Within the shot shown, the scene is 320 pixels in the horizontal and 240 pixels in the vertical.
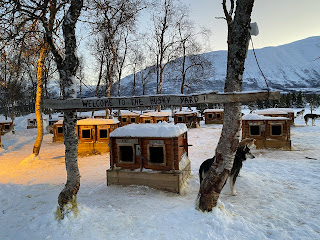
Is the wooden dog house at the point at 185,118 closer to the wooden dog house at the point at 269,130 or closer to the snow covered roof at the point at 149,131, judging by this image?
the wooden dog house at the point at 269,130

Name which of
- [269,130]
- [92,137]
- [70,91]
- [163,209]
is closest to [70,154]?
A: [70,91]

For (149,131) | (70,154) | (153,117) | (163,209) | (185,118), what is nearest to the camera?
(70,154)

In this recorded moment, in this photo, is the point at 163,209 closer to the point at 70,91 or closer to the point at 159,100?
the point at 159,100

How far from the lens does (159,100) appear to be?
196 inches

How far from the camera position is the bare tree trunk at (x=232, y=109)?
480 cm

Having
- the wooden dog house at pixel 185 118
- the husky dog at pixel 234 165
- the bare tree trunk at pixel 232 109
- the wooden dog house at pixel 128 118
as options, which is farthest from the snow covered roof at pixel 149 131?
the wooden dog house at pixel 128 118

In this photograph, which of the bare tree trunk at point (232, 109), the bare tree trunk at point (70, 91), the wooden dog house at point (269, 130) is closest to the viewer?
the bare tree trunk at point (232, 109)

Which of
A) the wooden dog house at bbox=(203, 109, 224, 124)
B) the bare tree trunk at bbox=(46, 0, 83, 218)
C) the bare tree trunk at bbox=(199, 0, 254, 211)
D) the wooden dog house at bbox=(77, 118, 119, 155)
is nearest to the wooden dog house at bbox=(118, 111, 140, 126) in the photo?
the wooden dog house at bbox=(203, 109, 224, 124)

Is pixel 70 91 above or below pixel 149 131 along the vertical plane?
above

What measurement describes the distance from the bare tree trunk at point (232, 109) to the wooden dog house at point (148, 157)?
2.20 meters

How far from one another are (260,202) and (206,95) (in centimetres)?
397

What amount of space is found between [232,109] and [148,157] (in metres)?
3.85

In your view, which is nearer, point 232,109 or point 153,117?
point 232,109

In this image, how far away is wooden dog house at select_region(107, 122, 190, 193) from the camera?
737cm
